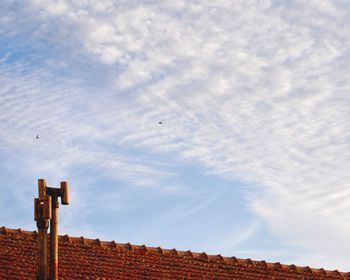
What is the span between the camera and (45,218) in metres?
14.1

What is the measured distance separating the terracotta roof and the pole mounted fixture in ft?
13.7

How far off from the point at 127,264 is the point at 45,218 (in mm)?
6733

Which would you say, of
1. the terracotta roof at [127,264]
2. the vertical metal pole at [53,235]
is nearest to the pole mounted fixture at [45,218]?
the vertical metal pole at [53,235]

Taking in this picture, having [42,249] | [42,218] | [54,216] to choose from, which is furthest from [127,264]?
[42,218]

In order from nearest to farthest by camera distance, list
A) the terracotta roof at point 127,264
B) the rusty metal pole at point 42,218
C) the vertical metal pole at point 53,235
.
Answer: the rusty metal pole at point 42,218, the vertical metal pole at point 53,235, the terracotta roof at point 127,264

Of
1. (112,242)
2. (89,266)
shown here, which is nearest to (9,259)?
(89,266)

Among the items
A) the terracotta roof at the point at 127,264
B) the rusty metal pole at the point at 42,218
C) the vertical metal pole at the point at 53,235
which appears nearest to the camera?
the rusty metal pole at the point at 42,218

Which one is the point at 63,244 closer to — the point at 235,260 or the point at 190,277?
the point at 190,277

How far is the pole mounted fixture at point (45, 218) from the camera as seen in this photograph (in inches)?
556

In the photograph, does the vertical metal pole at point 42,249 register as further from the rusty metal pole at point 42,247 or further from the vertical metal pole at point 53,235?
the vertical metal pole at point 53,235

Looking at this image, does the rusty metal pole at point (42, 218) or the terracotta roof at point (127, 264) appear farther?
the terracotta roof at point (127, 264)

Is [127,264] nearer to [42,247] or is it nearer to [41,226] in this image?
[42,247]

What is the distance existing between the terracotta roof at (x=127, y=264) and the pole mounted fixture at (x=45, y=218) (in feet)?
13.7

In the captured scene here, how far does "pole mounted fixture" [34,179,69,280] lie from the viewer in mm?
14125
